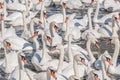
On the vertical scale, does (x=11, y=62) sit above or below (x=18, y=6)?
below

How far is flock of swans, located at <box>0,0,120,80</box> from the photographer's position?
20719 mm

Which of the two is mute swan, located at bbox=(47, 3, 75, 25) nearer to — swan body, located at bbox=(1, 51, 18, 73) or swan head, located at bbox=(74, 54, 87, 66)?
swan body, located at bbox=(1, 51, 18, 73)

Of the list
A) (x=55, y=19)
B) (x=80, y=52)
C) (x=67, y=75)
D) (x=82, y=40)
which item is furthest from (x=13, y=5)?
(x=67, y=75)

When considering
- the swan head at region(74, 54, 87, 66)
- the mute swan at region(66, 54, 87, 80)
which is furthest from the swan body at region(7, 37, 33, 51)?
the swan head at region(74, 54, 87, 66)

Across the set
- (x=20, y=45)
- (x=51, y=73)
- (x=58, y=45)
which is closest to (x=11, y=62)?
(x=58, y=45)

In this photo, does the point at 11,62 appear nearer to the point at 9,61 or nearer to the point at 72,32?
the point at 9,61

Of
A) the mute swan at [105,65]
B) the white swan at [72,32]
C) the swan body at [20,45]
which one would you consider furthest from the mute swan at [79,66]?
the white swan at [72,32]

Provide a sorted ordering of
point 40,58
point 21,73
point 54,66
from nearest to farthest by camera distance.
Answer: point 21,73, point 54,66, point 40,58

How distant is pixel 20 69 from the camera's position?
2022cm

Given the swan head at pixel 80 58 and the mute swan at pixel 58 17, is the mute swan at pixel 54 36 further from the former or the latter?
the swan head at pixel 80 58

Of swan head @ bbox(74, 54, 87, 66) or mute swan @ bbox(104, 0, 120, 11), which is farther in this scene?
mute swan @ bbox(104, 0, 120, 11)

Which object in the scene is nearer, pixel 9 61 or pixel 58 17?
pixel 9 61

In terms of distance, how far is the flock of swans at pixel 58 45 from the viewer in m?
20.7

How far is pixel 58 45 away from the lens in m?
22.0
